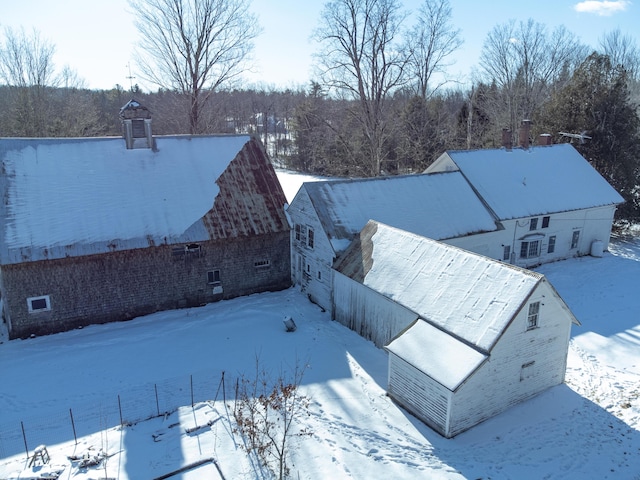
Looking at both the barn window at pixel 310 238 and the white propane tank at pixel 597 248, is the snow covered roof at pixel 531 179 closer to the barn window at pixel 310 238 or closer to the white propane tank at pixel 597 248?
the white propane tank at pixel 597 248

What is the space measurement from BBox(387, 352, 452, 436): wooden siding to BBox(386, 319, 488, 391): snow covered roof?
229mm

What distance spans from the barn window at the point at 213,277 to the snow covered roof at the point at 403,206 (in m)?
5.24

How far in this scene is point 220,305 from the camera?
68.0 ft

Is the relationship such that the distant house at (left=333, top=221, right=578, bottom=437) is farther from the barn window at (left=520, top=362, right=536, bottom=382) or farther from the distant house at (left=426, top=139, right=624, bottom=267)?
the distant house at (left=426, top=139, right=624, bottom=267)

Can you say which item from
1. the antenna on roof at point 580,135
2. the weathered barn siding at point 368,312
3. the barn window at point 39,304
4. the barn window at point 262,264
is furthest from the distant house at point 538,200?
the barn window at point 39,304

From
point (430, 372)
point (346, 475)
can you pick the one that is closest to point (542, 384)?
point (430, 372)

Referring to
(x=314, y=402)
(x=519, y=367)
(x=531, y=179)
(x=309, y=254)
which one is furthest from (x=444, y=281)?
(x=531, y=179)

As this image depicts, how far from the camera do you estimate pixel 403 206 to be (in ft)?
73.4

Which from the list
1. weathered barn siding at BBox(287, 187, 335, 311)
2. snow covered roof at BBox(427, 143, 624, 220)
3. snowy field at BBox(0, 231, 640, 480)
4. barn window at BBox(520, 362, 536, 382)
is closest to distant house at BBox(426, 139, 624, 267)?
snow covered roof at BBox(427, 143, 624, 220)

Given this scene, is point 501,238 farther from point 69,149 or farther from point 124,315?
point 69,149

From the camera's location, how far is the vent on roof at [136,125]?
20944 mm

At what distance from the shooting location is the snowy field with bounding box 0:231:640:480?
36.4 feet

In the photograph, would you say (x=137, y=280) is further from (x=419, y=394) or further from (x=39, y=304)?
(x=419, y=394)

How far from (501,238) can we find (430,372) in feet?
45.4
